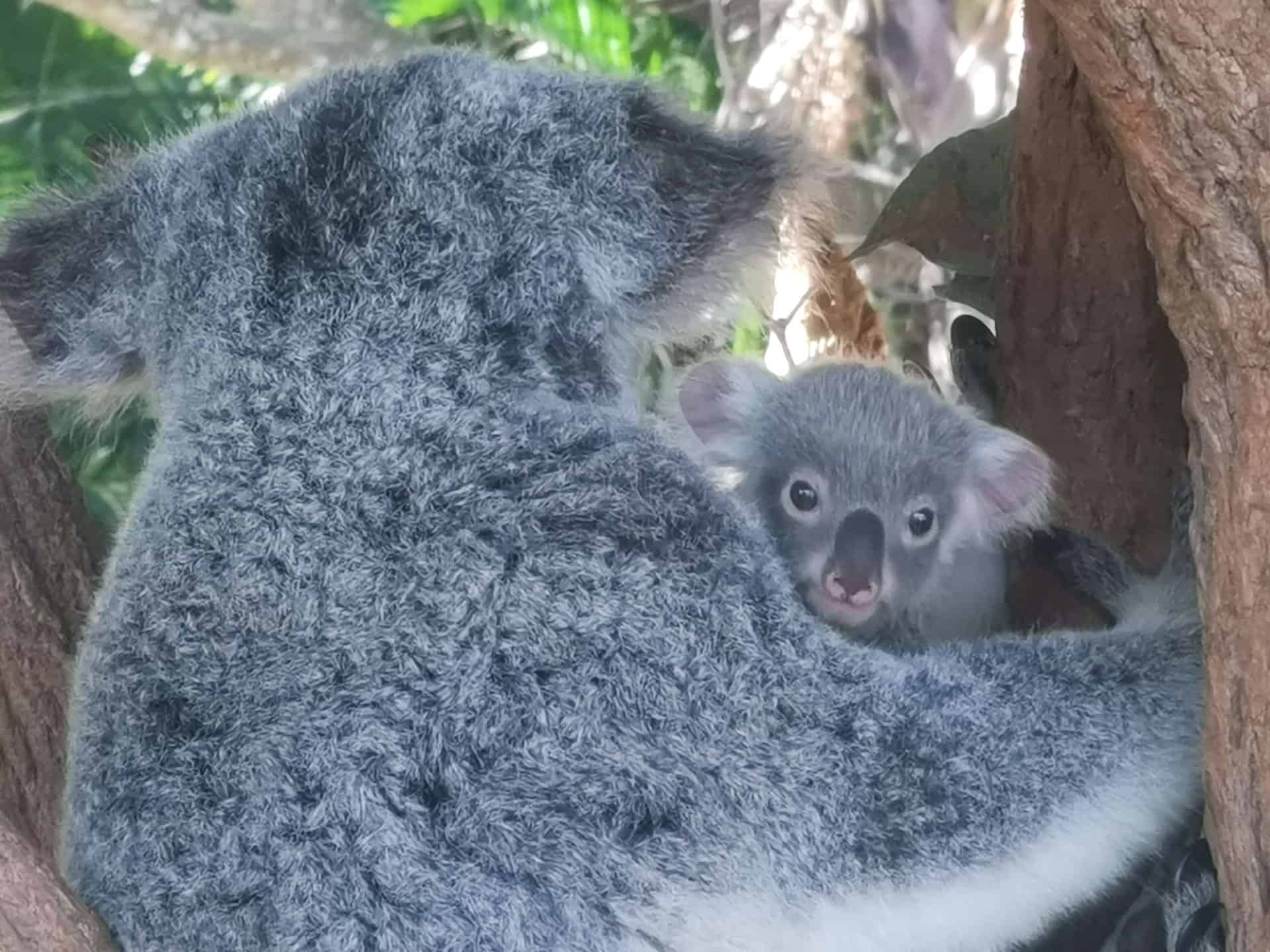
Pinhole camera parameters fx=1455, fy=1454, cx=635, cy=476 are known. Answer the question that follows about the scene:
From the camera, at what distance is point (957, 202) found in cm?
231

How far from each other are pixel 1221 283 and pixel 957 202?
41.7 inches

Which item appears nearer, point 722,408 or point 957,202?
point 722,408

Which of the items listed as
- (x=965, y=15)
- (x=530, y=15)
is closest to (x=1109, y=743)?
(x=530, y=15)

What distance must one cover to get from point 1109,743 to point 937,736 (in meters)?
0.19

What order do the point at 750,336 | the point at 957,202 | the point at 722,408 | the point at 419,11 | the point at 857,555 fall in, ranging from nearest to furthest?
the point at 857,555 → the point at 722,408 → the point at 957,202 → the point at 750,336 → the point at 419,11

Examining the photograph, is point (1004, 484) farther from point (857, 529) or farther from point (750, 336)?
point (750, 336)

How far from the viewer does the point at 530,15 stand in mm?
3295

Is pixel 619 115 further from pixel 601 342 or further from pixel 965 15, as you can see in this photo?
pixel 965 15

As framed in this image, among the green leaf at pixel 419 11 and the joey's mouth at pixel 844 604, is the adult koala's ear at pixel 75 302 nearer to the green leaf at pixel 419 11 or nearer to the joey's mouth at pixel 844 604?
the joey's mouth at pixel 844 604

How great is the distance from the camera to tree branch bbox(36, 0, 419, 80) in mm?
3043

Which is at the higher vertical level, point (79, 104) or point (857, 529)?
point (79, 104)

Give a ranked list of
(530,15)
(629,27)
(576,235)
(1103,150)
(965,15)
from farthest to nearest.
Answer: (965,15) → (629,27) → (530,15) → (1103,150) → (576,235)

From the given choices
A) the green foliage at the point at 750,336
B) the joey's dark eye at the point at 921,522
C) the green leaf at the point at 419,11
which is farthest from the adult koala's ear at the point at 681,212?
the green leaf at the point at 419,11

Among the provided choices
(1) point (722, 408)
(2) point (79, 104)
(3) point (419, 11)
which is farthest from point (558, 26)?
(1) point (722, 408)
